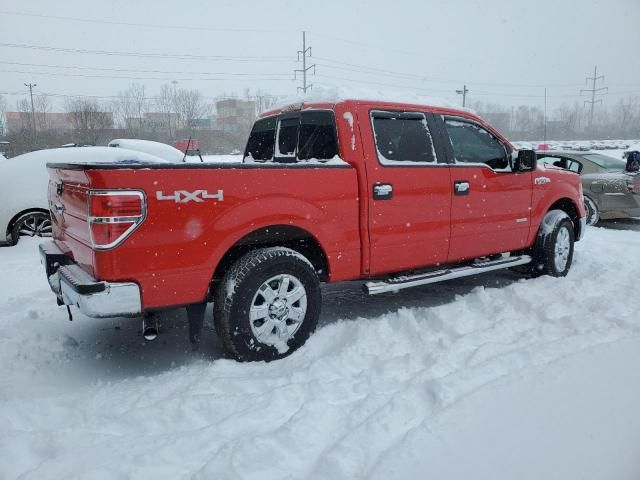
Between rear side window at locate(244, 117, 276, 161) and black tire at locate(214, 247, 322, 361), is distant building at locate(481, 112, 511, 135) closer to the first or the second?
rear side window at locate(244, 117, 276, 161)

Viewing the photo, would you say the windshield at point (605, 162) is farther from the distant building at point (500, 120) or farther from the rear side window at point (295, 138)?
the distant building at point (500, 120)

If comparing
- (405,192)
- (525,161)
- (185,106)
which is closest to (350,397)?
(405,192)

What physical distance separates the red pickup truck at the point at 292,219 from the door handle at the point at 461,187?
18 mm

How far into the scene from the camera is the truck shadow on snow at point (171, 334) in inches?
138

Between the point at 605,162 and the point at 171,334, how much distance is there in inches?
369

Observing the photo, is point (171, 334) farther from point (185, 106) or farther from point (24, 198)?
point (185, 106)

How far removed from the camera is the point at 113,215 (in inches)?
110

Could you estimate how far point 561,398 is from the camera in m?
2.66

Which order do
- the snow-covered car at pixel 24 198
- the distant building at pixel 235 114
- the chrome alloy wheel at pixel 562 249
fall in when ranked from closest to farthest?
the chrome alloy wheel at pixel 562 249 → the snow-covered car at pixel 24 198 → the distant building at pixel 235 114

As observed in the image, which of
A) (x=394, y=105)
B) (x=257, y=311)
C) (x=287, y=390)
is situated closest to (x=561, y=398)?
(x=287, y=390)

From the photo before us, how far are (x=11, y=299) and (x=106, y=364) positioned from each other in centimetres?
195

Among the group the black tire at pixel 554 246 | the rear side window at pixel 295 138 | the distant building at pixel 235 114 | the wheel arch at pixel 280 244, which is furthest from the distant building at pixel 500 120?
the wheel arch at pixel 280 244

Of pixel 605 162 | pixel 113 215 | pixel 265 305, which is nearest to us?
pixel 113 215

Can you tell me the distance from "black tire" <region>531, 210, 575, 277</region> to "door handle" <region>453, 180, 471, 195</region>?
148 centimetres
